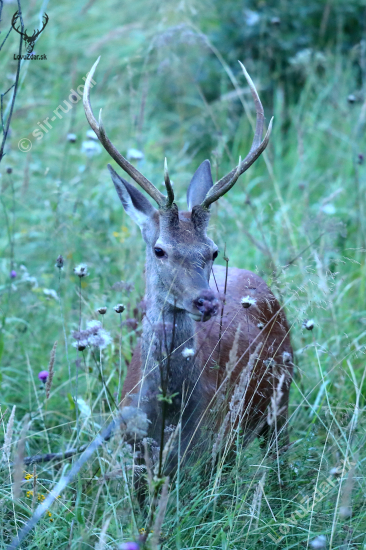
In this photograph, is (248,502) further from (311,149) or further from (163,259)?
(311,149)

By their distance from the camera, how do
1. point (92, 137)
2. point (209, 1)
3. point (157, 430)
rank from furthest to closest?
point (209, 1), point (92, 137), point (157, 430)

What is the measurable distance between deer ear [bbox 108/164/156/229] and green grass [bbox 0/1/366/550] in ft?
1.48

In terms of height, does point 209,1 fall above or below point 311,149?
above

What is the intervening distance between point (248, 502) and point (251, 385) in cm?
89

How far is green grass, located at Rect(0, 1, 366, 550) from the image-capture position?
2646mm

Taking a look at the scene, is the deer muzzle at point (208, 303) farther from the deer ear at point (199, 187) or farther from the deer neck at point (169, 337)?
the deer ear at point (199, 187)

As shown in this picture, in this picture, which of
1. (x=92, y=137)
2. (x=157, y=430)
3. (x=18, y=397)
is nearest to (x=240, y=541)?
(x=157, y=430)

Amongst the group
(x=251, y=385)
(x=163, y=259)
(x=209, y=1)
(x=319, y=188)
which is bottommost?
(x=319, y=188)

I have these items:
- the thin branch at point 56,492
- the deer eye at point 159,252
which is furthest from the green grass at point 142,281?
the deer eye at point 159,252

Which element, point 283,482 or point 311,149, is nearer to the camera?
point 283,482

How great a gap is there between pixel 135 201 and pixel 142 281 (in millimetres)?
985

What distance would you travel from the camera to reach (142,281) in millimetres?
4570

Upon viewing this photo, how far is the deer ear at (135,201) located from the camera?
3662 mm

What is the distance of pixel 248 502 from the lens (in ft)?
9.10
